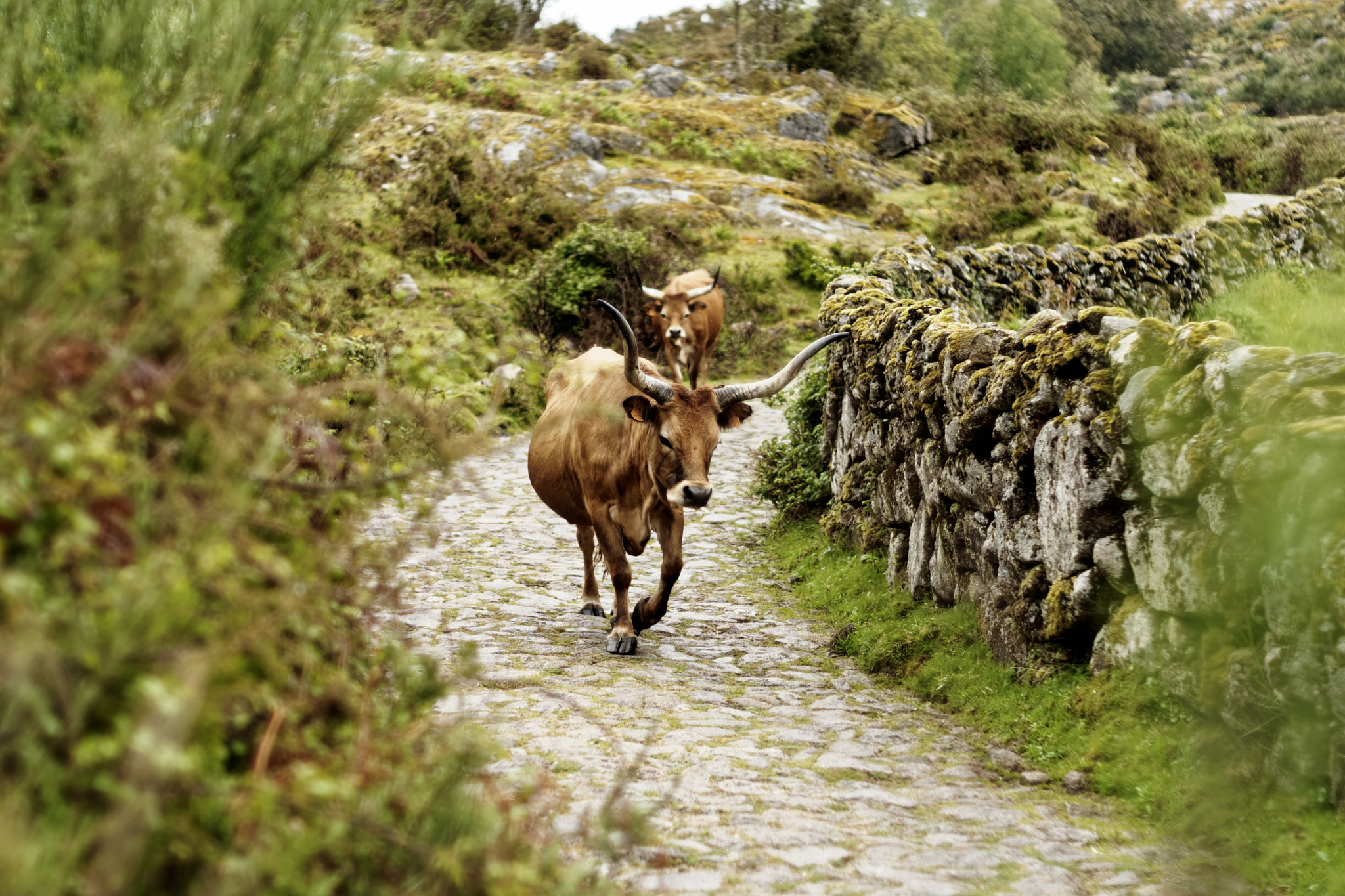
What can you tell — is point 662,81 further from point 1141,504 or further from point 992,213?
point 1141,504

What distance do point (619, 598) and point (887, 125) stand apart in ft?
96.8

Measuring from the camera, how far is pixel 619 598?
287 inches

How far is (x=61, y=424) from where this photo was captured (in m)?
1.87

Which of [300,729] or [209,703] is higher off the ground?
[209,703]

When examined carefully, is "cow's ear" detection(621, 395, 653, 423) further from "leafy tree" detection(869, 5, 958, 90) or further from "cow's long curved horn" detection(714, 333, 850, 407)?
"leafy tree" detection(869, 5, 958, 90)

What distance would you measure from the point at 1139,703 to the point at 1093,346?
193 centimetres

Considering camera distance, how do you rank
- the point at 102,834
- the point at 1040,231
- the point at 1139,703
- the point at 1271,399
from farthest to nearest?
the point at 1040,231 → the point at 1139,703 → the point at 1271,399 → the point at 102,834

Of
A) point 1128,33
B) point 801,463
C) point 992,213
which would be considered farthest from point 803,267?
point 1128,33

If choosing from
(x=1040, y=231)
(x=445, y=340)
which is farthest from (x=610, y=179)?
(x=445, y=340)

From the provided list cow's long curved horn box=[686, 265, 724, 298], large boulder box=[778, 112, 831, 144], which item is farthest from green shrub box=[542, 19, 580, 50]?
cow's long curved horn box=[686, 265, 724, 298]

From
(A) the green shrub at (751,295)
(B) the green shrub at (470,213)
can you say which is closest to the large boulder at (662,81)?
(B) the green shrub at (470,213)

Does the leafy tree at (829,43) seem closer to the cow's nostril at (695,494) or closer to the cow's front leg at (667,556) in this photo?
the cow's front leg at (667,556)

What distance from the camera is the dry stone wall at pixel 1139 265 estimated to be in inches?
545

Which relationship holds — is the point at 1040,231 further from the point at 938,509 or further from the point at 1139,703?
the point at 1139,703
